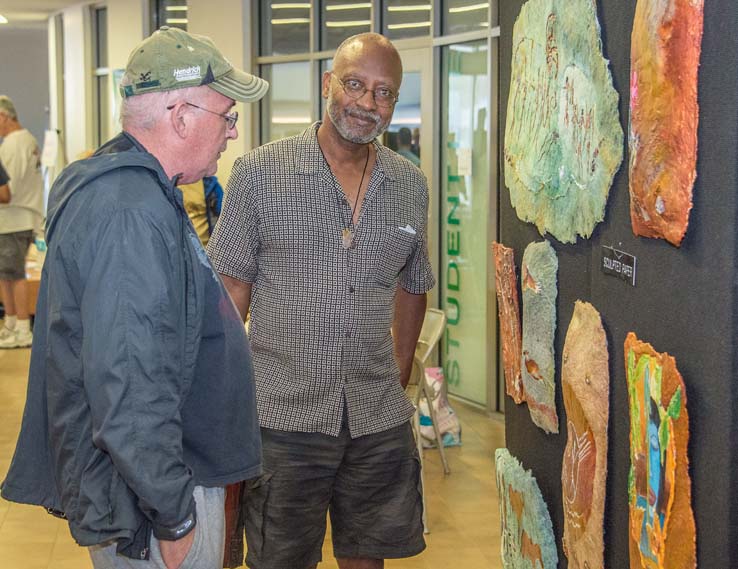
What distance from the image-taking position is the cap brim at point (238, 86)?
2090mm

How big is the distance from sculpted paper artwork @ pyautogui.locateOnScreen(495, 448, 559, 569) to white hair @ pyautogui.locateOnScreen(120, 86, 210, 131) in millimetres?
1422

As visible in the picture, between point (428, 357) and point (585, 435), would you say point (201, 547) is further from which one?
point (428, 357)

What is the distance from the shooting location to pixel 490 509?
513 centimetres

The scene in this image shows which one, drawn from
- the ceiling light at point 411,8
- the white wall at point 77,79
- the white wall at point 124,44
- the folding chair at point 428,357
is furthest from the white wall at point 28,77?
the folding chair at point 428,357

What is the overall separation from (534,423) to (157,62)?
4.64 ft

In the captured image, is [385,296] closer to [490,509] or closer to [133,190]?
[133,190]

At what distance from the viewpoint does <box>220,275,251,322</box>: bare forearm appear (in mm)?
3002

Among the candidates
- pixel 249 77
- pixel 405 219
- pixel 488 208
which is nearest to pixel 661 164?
pixel 249 77

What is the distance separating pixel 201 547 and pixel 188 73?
872 mm

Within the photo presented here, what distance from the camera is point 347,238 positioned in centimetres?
298

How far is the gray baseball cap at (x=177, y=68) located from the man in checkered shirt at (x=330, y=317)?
2.83 ft

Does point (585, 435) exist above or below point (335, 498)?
above

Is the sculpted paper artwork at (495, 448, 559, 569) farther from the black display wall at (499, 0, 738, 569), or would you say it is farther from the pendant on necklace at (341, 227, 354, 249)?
the pendant on necklace at (341, 227, 354, 249)

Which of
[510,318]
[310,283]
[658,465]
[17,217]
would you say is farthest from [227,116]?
[17,217]
